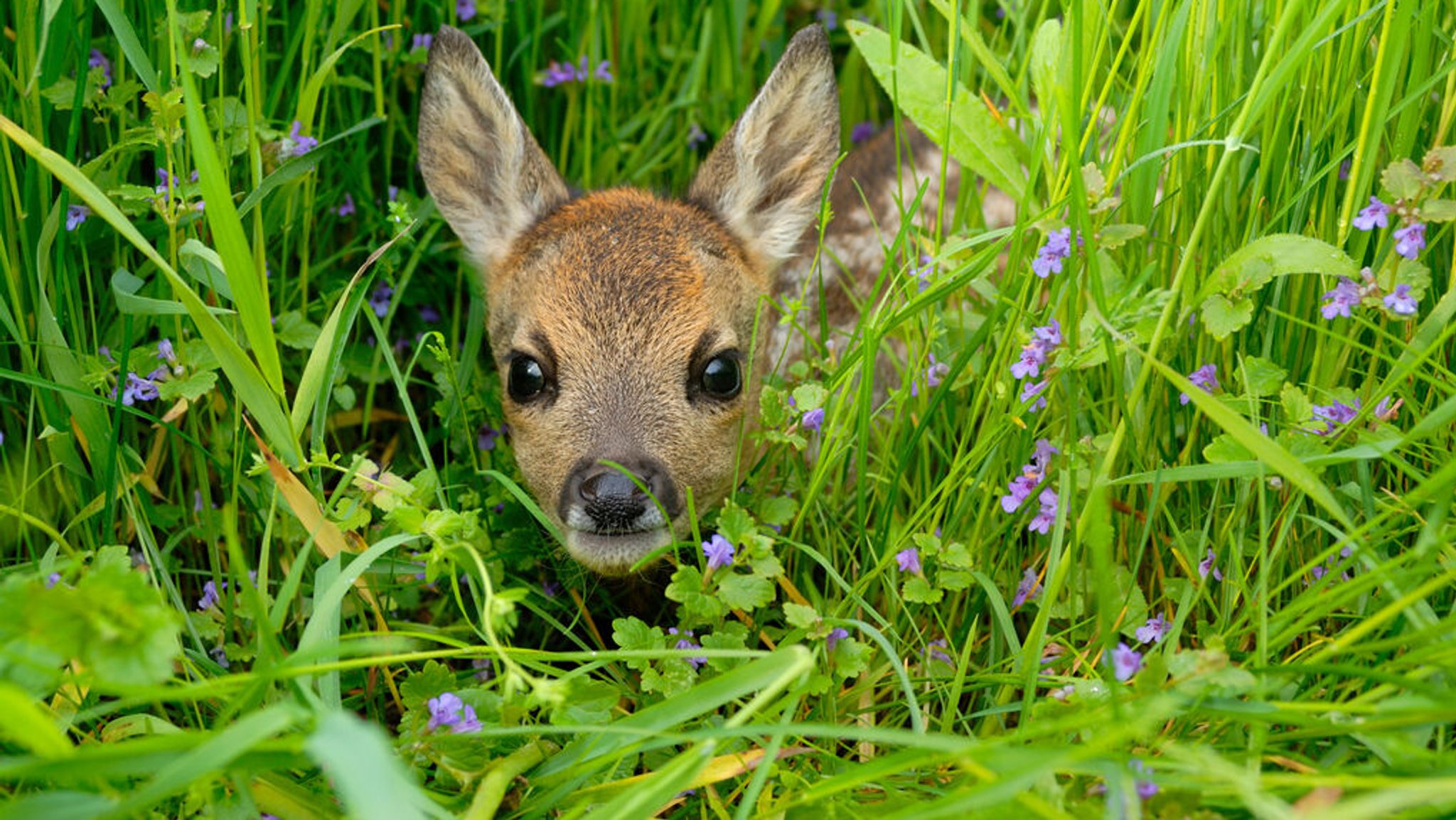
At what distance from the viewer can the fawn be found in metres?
3.47

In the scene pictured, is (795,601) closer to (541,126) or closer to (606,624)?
(606,624)

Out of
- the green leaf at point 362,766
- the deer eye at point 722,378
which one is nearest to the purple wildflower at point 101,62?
the deer eye at point 722,378

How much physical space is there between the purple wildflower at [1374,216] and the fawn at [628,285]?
45.1 inches

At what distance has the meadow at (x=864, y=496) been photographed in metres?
2.03

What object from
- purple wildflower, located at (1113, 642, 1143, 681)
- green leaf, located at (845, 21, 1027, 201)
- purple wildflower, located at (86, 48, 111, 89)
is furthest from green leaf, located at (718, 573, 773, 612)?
purple wildflower, located at (86, 48, 111, 89)

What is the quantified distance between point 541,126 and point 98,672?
→ 3.31 metres

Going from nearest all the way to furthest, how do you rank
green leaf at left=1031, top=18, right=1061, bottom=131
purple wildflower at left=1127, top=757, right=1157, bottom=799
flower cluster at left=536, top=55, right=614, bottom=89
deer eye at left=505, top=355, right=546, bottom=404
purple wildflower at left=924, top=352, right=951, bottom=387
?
purple wildflower at left=1127, top=757, right=1157, bottom=799 < green leaf at left=1031, top=18, right=1061, bottom=131 < purple wildflower at left=924, top=352, right=951, bottom=387 < deer eye at left=505, top=355, right=546, bottom=404 < flower cluster at left=536, top=55, right=614, bottom=89

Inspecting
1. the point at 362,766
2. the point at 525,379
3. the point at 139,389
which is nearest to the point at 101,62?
the point at 139,389

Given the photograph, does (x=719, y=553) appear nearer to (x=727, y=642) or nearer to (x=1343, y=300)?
(x=727, y=642)

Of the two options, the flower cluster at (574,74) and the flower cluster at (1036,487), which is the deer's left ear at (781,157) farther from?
the flower cluster at (1036,487)

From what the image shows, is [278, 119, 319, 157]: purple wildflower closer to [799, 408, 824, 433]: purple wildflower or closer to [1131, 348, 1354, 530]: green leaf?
[799, 408, 824, 433]: purple wildflower

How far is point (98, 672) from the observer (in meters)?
1.84

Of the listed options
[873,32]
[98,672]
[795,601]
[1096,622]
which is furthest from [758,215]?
[98,672]

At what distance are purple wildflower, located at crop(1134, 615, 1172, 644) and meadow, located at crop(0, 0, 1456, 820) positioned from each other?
7cm
